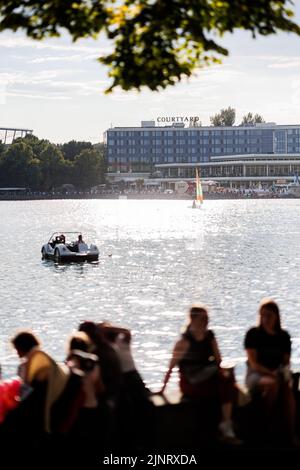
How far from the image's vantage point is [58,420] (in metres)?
9.66

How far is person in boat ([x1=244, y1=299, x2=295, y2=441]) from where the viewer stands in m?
10.5

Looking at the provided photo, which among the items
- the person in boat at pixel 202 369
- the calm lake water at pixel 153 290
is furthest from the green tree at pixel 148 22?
the calm lake water at pixel 153 290

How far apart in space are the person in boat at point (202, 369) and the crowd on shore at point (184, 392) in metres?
0.01

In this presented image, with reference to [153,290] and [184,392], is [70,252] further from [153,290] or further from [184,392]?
[184,392]

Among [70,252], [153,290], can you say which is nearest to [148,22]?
[153,290]

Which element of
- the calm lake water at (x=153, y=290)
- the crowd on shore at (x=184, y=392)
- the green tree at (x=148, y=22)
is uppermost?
the green tree at (x=148, y=22)

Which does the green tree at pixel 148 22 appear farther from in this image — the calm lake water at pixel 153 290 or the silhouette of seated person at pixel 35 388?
the calm lake water at pixel 153 290

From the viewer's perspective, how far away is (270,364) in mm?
10578

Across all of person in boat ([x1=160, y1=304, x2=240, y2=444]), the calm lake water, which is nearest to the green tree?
person in boat ([x1=160, y1=304, x2=240, y2=444])

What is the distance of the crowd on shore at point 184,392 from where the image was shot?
9.86 meters

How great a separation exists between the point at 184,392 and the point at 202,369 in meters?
0.37

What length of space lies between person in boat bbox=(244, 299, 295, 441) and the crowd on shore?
0.01m

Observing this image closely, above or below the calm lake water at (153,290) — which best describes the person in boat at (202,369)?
above

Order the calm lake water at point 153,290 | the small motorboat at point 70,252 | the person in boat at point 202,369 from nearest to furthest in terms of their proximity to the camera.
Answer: the person in boat at point 202,369, the calm lake water at point 153,290, the small motorboat at point 70,252
